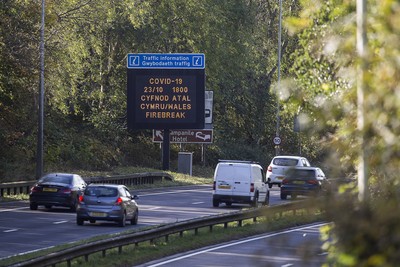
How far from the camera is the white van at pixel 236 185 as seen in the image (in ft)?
126

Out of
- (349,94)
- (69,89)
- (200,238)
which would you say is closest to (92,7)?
(69,89)

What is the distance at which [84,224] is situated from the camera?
31250 mm

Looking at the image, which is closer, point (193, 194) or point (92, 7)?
point (193, 194)

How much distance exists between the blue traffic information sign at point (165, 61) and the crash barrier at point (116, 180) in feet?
17.7

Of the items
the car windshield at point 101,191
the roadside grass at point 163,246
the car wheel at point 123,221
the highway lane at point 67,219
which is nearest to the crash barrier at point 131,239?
the roadside grass at point 163,246

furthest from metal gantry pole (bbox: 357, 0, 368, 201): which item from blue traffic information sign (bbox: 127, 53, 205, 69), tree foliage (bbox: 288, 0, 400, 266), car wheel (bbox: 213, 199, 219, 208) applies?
blue traffic information sign (bbox: 127, 53, 205, 69)

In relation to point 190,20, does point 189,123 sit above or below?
below

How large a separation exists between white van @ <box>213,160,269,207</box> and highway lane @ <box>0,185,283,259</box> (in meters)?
0.54

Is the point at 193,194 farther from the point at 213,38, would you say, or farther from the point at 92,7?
the point at 213,38

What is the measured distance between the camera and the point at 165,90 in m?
49.7

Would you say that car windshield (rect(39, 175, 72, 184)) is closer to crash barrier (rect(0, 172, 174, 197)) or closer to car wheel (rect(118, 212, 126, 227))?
crash barrier (rect(0, 172, 174, 197))

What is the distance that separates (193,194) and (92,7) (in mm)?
13314

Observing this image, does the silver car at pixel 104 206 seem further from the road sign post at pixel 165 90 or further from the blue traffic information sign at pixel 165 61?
the blue traffic information sign at pixel 165 61

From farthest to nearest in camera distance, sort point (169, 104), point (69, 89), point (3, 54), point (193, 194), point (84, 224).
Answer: point (69, 89) → point (169, 104) → point (193, 194) → point (3, 54) → point (84, 224)
